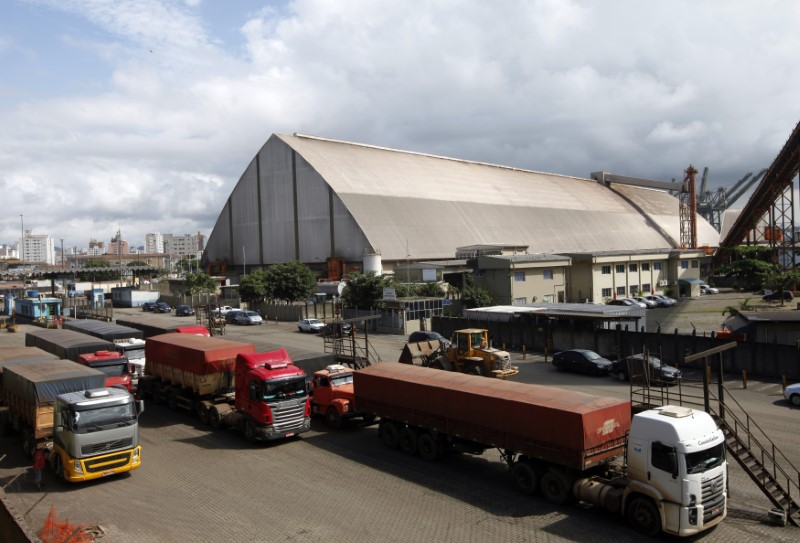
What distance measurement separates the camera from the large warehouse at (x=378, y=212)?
73.6 meters

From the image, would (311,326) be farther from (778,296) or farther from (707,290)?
(707,290)

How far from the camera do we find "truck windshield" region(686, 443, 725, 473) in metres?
12.1

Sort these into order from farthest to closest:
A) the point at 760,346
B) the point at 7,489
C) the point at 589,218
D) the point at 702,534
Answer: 1. the point at 589,218
2. the point at 760,346
3. the point at 7,489
4. the point at 702,534

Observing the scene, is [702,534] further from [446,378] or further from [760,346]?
[760,346]

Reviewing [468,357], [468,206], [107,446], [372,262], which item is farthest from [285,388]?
[468,206]

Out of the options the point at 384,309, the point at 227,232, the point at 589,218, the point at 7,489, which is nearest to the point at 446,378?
the point at 7,489

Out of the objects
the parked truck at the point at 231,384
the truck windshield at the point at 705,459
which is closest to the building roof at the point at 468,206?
the parked truck at the point at 231,384

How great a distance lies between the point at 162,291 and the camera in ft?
287

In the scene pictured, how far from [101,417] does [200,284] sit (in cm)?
6414

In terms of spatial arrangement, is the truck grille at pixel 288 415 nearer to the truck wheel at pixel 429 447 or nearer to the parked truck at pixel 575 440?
the parked truck at pixel 575 440

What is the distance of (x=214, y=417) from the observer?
21.7m

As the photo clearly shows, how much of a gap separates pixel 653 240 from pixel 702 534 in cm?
11164

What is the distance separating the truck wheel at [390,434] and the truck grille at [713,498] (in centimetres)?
879

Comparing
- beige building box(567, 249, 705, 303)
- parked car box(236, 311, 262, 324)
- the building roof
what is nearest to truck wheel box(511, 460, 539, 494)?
parked car box(236, 311, 262, 324)
